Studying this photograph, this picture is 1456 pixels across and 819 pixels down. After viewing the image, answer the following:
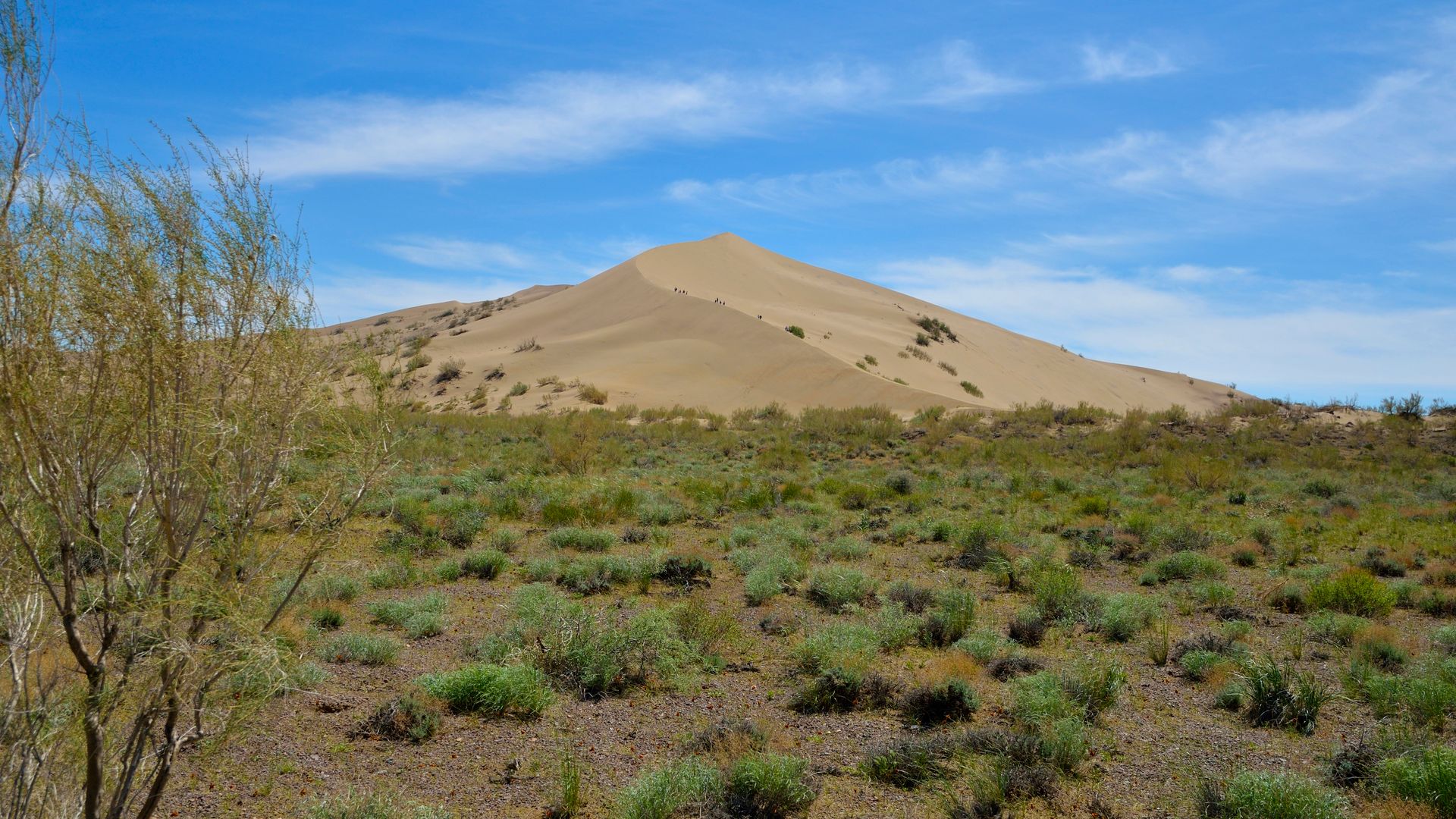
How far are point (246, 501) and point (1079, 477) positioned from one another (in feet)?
60.5

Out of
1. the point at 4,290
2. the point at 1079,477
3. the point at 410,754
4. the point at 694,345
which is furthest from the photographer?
the point at 694,345

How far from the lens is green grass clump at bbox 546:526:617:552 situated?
11.7 m

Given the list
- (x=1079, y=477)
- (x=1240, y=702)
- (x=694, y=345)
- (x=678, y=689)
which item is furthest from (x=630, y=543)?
(x=694, y=345)

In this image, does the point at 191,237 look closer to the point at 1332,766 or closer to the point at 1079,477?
the point at 1332,766

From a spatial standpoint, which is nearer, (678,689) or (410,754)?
(410,754)

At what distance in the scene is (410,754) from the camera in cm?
547

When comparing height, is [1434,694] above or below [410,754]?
above

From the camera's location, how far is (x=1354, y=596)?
8.99 m

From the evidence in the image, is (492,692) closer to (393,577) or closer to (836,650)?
(836,650)

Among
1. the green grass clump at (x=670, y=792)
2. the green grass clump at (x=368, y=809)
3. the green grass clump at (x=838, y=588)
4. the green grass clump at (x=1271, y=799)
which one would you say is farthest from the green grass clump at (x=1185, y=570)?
→ the green grass clump at (x=368, y=809)

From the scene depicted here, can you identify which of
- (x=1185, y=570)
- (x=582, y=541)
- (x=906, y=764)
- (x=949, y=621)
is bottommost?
(x=906, y=764)

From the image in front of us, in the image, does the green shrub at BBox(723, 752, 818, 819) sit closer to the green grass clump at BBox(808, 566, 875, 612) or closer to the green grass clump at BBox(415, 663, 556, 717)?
the green grass clump at BBox(415, 663, 556, 717)

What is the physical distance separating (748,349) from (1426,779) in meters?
37.8

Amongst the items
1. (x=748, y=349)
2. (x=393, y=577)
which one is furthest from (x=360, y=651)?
(x=748, y=349)
